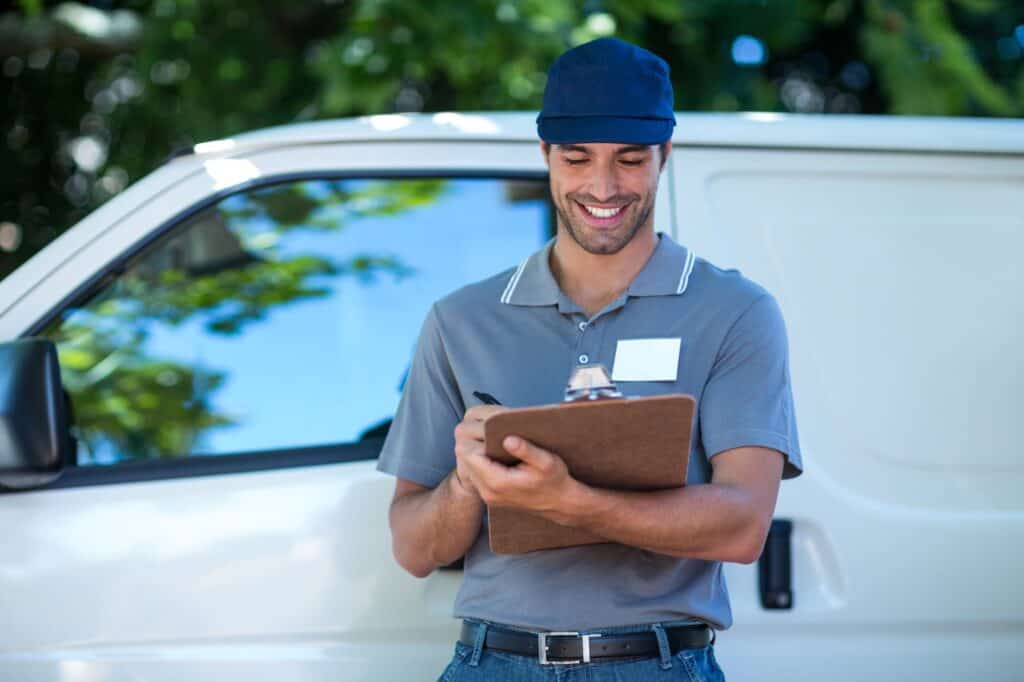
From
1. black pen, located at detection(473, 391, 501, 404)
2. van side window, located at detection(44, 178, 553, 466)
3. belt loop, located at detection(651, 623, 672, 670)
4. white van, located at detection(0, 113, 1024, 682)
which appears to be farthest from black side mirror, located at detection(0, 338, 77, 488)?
belt loop, located at detection(651, 623, 672, 670)

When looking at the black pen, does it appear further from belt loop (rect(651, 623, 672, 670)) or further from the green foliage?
the green foliage

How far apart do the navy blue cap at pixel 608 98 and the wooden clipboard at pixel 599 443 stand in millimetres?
577

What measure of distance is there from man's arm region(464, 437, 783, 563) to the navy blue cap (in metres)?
0.56

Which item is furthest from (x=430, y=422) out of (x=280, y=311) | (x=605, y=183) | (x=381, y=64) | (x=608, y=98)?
(x=381, y=64)

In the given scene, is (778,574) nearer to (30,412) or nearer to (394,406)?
(394,406)

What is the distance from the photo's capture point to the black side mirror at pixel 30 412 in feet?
7.69

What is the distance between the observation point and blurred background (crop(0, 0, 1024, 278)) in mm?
4695

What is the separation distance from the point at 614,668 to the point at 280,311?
1.34 metres

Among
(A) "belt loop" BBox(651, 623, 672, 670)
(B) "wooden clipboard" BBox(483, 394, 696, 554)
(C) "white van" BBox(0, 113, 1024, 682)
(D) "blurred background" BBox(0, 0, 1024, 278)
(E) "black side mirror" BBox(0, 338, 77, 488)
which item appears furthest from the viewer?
(D) "blurred background" BBox(0, 0, 1024, 278)

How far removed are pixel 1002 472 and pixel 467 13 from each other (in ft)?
8.59

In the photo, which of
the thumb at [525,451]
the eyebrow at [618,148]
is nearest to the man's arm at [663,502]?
the thumb at [525,451]

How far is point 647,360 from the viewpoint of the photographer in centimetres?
211

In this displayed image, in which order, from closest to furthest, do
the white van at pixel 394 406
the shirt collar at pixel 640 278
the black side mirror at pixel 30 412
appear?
the shirt collar at pixel 640 278 < the black side mirror at pixel 30 412 < the white van at pixel 394 406

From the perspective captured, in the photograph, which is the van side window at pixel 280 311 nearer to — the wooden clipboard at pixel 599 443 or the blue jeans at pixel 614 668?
the blue jeans at pixel 614 668
